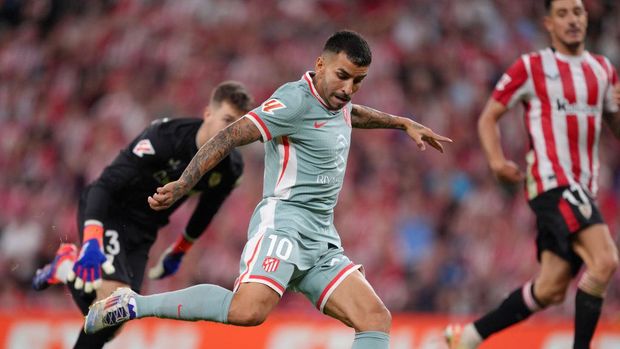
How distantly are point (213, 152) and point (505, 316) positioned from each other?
7.98ft

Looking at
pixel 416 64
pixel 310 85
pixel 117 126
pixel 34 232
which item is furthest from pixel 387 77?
pixel 310 85

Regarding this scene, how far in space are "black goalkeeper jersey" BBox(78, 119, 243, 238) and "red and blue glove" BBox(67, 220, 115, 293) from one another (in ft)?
0.82

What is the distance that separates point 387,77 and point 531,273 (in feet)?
11.1

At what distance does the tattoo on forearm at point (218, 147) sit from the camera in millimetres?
4633

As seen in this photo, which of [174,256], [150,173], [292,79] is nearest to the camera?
[150,173]

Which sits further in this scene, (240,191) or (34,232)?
(240,191)

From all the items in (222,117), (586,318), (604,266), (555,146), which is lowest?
(586,318)

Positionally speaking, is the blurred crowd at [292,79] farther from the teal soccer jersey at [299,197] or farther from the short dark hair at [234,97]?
the teal soccer jersey at [299,197]

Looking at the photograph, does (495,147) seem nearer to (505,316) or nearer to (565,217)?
(565,217)

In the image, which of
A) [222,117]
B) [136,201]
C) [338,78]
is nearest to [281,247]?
[338,78]

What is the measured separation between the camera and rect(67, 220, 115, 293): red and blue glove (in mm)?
5609

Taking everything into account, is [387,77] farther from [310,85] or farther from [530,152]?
[310,85]

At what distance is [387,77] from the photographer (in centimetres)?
1262

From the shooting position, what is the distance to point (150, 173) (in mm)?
5980
